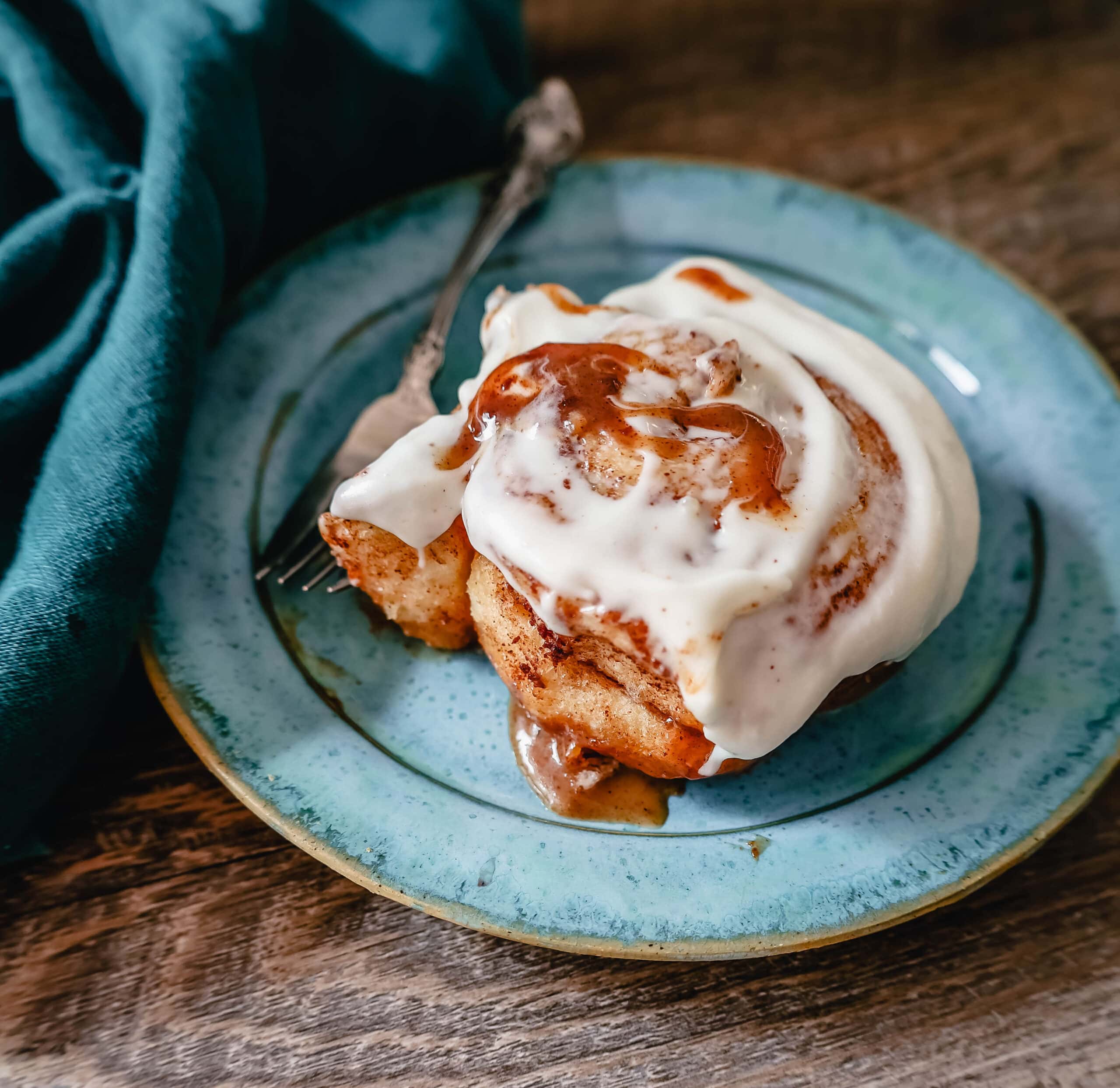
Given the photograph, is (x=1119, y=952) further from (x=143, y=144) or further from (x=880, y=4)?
(x=880, y=4)

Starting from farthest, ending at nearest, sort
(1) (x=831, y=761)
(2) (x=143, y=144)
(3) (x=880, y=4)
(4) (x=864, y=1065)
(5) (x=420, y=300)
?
(3) (x=880, y=4) → (5) (x=420, y=300) → (2) (x=143, y=144) → (1) (x=831, y=761) → (4) (x=864, y=1065)

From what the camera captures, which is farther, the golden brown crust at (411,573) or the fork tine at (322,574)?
the fork tine at (322,574)

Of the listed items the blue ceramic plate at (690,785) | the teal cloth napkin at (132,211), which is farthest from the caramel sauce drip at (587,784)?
the teal cloth napkin at (132,211)

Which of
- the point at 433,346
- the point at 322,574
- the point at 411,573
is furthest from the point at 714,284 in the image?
the point at 322,574

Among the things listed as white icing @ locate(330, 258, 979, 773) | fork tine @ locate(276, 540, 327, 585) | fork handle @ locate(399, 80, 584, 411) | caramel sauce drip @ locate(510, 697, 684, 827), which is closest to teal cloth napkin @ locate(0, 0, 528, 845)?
fork handle @ locate(399, 80, 584, 411)

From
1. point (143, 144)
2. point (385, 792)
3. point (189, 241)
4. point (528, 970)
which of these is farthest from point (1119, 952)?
point (143, 144)

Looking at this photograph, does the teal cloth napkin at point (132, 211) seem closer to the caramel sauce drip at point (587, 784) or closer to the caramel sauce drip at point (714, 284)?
the caramel sauce drip at point (587, 784)

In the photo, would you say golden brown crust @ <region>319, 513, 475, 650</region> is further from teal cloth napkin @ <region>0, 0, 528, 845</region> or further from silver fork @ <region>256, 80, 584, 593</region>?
teal cloth napkin @ <region>0, 0, 528, 845</region>
